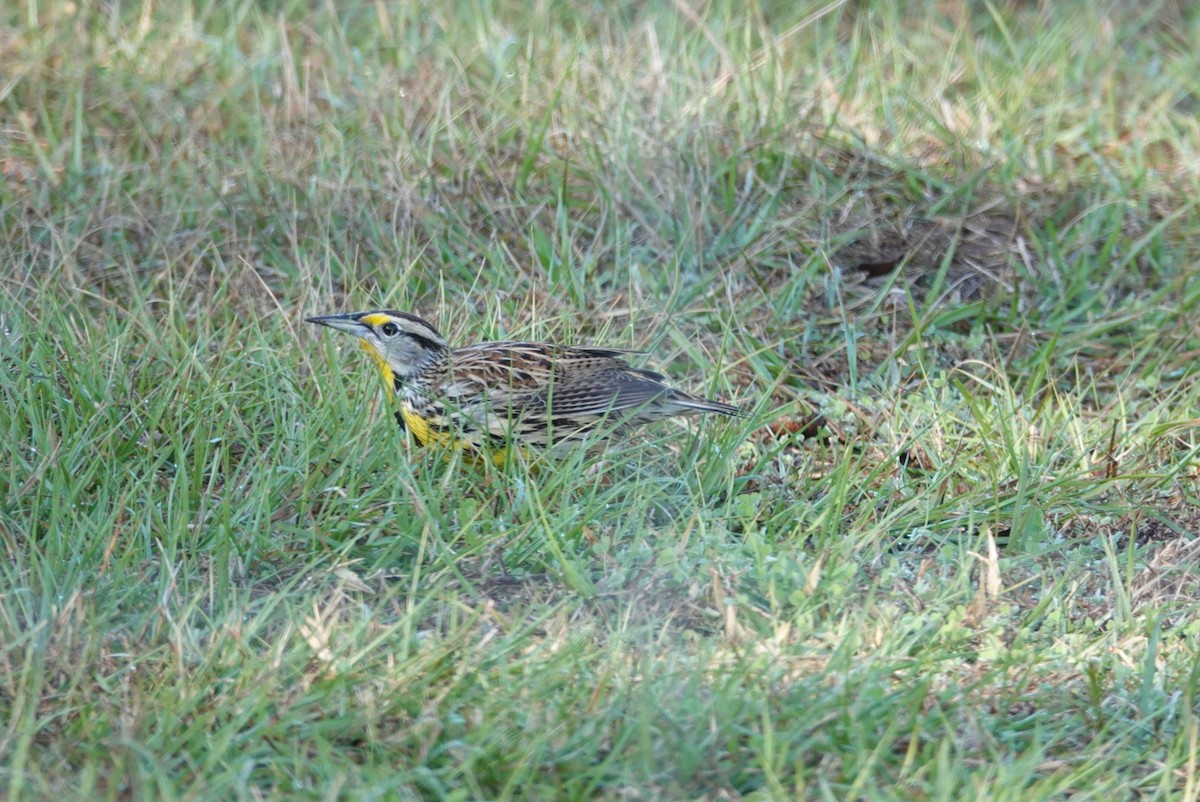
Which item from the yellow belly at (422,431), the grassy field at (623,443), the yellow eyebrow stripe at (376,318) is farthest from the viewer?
the yellow eyebrow stripe at (376,318)

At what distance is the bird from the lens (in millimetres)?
4273

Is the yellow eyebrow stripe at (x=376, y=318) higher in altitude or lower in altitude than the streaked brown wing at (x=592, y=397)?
higher

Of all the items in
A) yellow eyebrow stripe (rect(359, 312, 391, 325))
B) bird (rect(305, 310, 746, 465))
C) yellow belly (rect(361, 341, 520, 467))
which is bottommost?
yellow belly (rect(361, 341, 520, 467))

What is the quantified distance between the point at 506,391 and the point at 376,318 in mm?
479

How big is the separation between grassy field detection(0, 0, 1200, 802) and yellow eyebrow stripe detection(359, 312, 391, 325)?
196mm

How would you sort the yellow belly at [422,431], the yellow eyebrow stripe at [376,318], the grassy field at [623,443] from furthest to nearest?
1. the yellow eyebrow stripe at [376,318]
2. the yellow belly at [422,431]
3. the grassy field at [623,443]

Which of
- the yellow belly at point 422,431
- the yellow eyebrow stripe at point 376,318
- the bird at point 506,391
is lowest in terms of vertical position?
the yellow belly at point 422,431

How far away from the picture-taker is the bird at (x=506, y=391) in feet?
14.0

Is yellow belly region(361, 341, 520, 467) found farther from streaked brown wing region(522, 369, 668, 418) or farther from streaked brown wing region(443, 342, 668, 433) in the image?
streaked brown wing region(522, 369, 668, 418)

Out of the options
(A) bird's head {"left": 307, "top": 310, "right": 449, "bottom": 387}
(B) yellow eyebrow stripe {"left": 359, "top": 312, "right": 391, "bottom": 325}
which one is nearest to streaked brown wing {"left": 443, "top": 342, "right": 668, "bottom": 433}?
(A) bird's head {"left": 307, "top": 310, "right": 449, "bottom": 387}

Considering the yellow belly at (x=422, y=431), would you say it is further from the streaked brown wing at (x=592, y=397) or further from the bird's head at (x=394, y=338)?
the streaked brown wing at (x=592, y=397)

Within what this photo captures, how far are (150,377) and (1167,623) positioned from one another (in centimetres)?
294

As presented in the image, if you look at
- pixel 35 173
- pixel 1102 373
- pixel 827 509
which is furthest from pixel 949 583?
pixel 35 173

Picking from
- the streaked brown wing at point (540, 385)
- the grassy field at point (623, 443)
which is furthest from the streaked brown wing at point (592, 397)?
the grassy field at point (623, 443)
